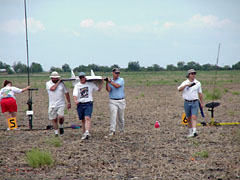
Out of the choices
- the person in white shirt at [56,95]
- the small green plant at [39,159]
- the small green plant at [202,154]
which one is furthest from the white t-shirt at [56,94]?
the small green plant at [202,154]

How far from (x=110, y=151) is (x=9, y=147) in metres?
2.70

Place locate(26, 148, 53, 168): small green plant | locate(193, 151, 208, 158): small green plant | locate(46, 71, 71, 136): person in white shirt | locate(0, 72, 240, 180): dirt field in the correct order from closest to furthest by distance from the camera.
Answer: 1. locate(0, 72, 240, 180): dirt field
2. locate(26, 148, 53, 168): small green plant
3. locate(193, 151, 208, 158): small green plant
4. locate(46, 71, 71, 136): person in white shirt

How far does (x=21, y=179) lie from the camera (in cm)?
731

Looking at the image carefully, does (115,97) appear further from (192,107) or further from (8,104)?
(8,104)

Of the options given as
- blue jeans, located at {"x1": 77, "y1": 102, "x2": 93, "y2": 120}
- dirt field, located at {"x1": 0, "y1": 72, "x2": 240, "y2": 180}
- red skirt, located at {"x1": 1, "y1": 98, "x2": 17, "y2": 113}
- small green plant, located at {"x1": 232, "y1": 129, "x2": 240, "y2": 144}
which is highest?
blue jeans, located at {"x1": 77, "y1": 102, "x2": 93, "y2": 120}

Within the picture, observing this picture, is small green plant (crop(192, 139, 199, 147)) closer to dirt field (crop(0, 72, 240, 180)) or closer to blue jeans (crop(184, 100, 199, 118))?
dirt field (crop(0, 72, 240, 180))

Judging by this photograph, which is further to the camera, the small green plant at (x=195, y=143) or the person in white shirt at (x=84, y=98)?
the person in white shirt at (x=84, y=98)

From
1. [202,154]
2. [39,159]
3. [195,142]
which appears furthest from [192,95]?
[39,159]

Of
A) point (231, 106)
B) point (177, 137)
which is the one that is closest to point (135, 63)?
point (231, 106)

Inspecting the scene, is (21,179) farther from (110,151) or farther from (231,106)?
(231,106)

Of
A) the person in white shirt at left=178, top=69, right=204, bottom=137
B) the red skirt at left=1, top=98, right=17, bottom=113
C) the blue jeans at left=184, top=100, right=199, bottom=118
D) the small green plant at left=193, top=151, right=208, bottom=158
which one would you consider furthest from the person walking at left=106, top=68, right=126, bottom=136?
the red skirt at left=1, top=98, right=17, bottom=113

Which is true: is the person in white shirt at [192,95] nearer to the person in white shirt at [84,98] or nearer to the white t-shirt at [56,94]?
the person in white shirt at [84,98]

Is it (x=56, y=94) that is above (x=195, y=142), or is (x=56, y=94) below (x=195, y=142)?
above

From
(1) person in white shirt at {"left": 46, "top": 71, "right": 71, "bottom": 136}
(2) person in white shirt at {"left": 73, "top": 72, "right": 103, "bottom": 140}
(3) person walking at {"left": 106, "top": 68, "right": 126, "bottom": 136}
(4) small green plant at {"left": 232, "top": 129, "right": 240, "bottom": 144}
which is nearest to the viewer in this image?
(4) small green plant at {"left": 232, "top": 129, "right": 240, "bottom": 144}
